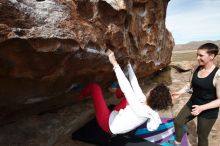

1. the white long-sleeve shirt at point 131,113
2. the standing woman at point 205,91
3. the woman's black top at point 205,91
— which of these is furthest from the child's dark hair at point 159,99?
the woman's black top at point 205,91

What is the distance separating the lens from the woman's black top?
5.02 metres

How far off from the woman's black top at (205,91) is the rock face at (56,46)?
1.70 meters

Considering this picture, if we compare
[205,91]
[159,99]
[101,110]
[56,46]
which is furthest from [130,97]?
[56,46]

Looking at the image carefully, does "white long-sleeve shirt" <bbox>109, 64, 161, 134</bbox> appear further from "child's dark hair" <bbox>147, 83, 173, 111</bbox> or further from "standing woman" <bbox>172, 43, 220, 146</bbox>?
"standing woman" <bbox>172, 43, 220, 146</bbox>

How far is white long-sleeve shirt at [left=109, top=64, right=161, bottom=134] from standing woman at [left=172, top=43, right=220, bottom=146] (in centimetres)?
71

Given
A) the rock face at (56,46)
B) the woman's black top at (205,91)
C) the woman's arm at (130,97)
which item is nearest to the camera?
the rock face at (56,46)

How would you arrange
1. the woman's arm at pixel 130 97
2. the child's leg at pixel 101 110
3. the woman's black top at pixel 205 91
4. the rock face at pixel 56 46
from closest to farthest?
the rock face at pixel 56 46, the woman's arm at pixel 130 97, the woman's black top at pixel 205 91, the child's leg at pixel 101 110

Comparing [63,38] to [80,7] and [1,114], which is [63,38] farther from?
[1,114]

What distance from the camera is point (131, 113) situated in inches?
199

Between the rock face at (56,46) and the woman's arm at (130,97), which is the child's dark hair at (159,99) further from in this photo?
the rock face at (56,46)

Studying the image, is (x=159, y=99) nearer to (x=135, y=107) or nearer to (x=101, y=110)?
(x=135, y=107)

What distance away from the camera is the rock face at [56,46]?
4.09 metres

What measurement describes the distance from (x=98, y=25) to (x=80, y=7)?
0.53 m

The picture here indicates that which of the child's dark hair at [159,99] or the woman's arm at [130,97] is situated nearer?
the woman's arm at [130,97]
